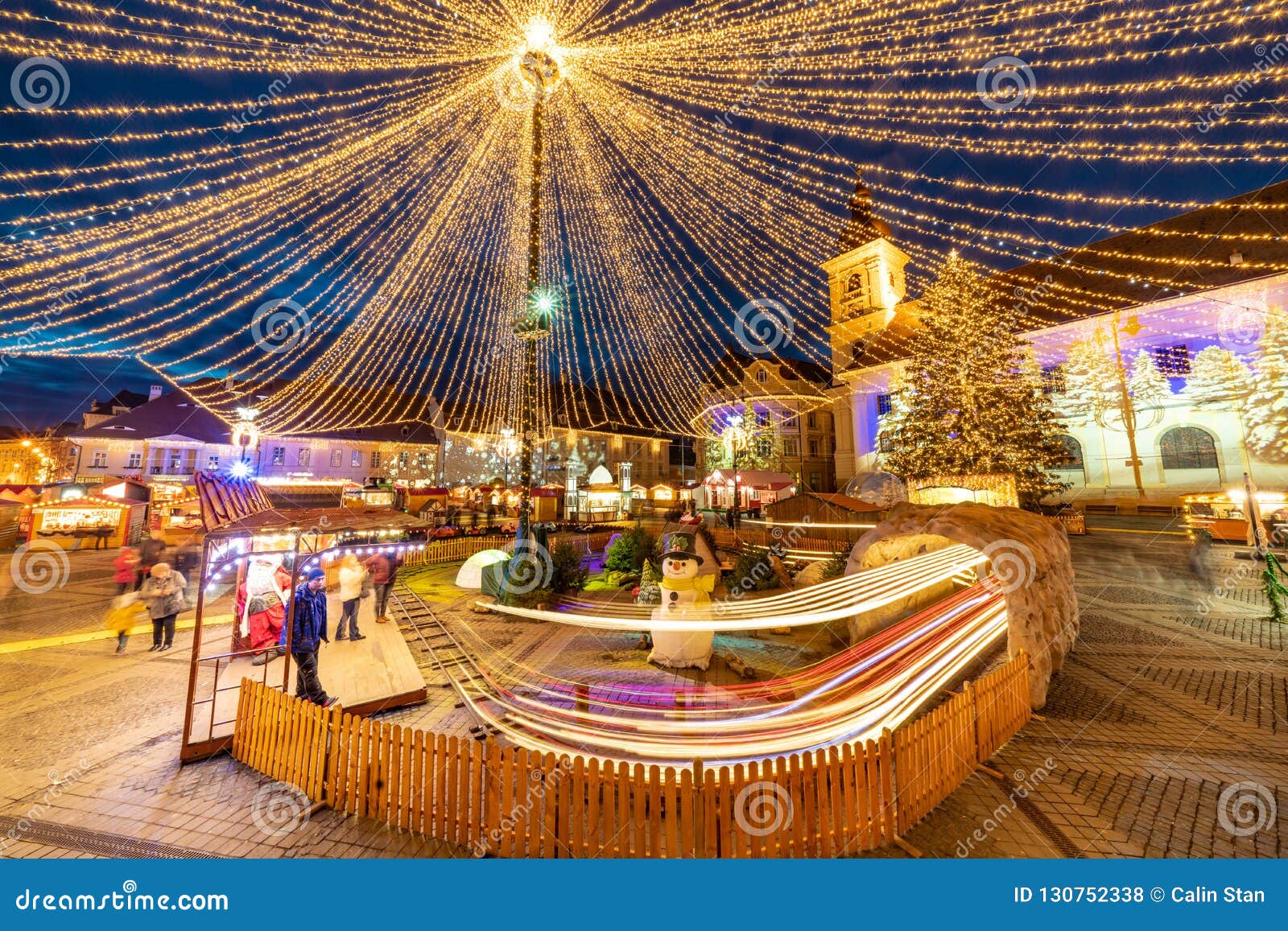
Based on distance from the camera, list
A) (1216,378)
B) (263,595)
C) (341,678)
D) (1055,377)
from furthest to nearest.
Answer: (1055,377)
(1216,378)
(263,595)
(341,678)

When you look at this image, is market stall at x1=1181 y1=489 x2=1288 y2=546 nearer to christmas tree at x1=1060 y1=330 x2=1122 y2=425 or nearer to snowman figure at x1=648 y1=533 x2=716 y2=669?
christmas tree at x1=1060 y1=330 x2=1122 y2=425

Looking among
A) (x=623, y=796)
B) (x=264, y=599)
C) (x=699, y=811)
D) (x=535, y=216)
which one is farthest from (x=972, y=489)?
(x=264, y=599)

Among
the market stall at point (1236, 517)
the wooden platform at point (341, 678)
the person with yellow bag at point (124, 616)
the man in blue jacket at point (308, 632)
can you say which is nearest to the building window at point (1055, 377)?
the market stall at point (1236, 517)

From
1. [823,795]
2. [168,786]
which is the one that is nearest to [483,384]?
[168,786]

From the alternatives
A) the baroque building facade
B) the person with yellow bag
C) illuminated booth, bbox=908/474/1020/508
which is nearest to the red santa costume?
the person with yellow bag

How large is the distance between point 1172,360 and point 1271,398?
405cm

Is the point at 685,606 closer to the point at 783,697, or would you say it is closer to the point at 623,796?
the point at 783,697

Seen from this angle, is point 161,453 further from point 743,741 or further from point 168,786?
point 743,741

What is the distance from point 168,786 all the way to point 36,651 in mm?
7401

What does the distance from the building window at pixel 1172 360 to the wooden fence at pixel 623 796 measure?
106ft

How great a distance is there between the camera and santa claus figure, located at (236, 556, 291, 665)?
7.35 meters

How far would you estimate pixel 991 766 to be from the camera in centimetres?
532

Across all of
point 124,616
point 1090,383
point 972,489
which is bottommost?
point 124,616

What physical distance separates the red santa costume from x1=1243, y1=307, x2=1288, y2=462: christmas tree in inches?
1481
